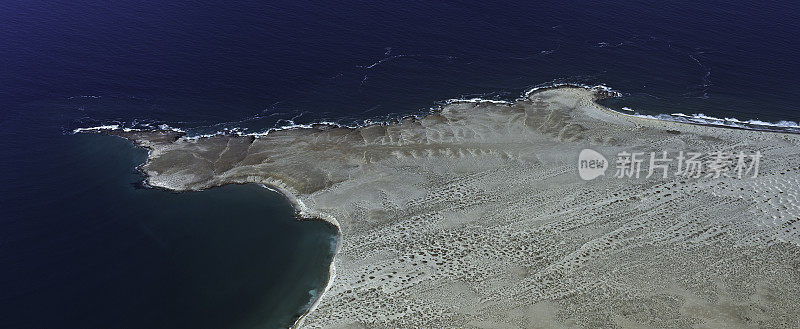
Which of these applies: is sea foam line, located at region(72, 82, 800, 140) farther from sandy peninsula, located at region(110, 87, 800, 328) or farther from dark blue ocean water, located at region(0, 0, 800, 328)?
dark blue ocean water, located at region(0, 0, 800, 328)

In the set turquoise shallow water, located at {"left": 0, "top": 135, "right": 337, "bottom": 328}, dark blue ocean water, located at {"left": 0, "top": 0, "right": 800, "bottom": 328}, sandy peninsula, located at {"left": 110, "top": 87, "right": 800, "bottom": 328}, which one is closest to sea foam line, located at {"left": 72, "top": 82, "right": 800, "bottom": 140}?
Answer: sandy peninsula, located at {"left": 110, "top": 87, "right": 800, "bottom": 328}

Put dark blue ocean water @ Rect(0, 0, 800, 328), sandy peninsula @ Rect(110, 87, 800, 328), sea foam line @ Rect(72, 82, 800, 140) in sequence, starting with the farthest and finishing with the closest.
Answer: sea foam line @ Rect(72, 82, 800, 140), dark blue ocean water @ Rect(0, 0, 800, 328), sandy peninsula @ Rect(110, 87, 800, 328)

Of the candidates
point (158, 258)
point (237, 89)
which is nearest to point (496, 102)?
point (237, 89)

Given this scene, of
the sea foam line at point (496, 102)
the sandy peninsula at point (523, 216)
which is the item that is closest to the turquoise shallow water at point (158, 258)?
the sandy peninsula at point (523, 216)

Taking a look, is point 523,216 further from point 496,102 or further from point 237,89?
point 237,89

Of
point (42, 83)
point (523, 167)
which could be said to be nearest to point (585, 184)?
point (523, 167)

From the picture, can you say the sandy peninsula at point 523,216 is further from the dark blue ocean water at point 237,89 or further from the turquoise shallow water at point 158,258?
the dark blue ocean water at point 237,89
